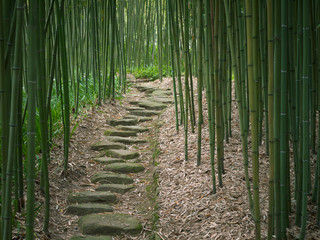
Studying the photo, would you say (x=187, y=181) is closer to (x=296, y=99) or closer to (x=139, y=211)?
(x=139, y=211)

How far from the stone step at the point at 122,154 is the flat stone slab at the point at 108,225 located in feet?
3.09

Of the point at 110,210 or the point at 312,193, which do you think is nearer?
the point at 312,193

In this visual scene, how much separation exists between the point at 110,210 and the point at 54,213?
0.33 metres

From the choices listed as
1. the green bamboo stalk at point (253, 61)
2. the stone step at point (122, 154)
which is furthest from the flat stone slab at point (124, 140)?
the green bamboo stalk at point (253, 61)

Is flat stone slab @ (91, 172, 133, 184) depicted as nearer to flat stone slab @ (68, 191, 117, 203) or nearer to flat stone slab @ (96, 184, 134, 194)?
flat stone slab @ (96, 184, 134, 194)

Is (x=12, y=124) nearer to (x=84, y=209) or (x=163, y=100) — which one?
(x=84, y=209)

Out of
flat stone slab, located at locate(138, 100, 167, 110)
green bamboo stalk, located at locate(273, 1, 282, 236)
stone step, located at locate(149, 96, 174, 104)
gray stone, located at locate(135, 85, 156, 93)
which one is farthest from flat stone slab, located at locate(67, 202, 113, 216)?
gray stone, located at locate(135, 85, 156, 93)

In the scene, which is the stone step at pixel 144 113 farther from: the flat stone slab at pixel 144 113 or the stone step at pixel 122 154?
the stone step at pixel 122 154

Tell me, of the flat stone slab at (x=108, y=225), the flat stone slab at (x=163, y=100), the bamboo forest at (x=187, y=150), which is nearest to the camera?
the bamboo forest at (x=187, y=150)

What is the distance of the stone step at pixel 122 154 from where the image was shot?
3.01 meters

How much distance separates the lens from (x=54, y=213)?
215 centimetres

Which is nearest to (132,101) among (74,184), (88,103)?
(88,103)

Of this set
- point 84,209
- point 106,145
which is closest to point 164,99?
point 106,145

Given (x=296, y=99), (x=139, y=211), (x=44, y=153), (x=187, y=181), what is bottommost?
(x=139, y=211)
